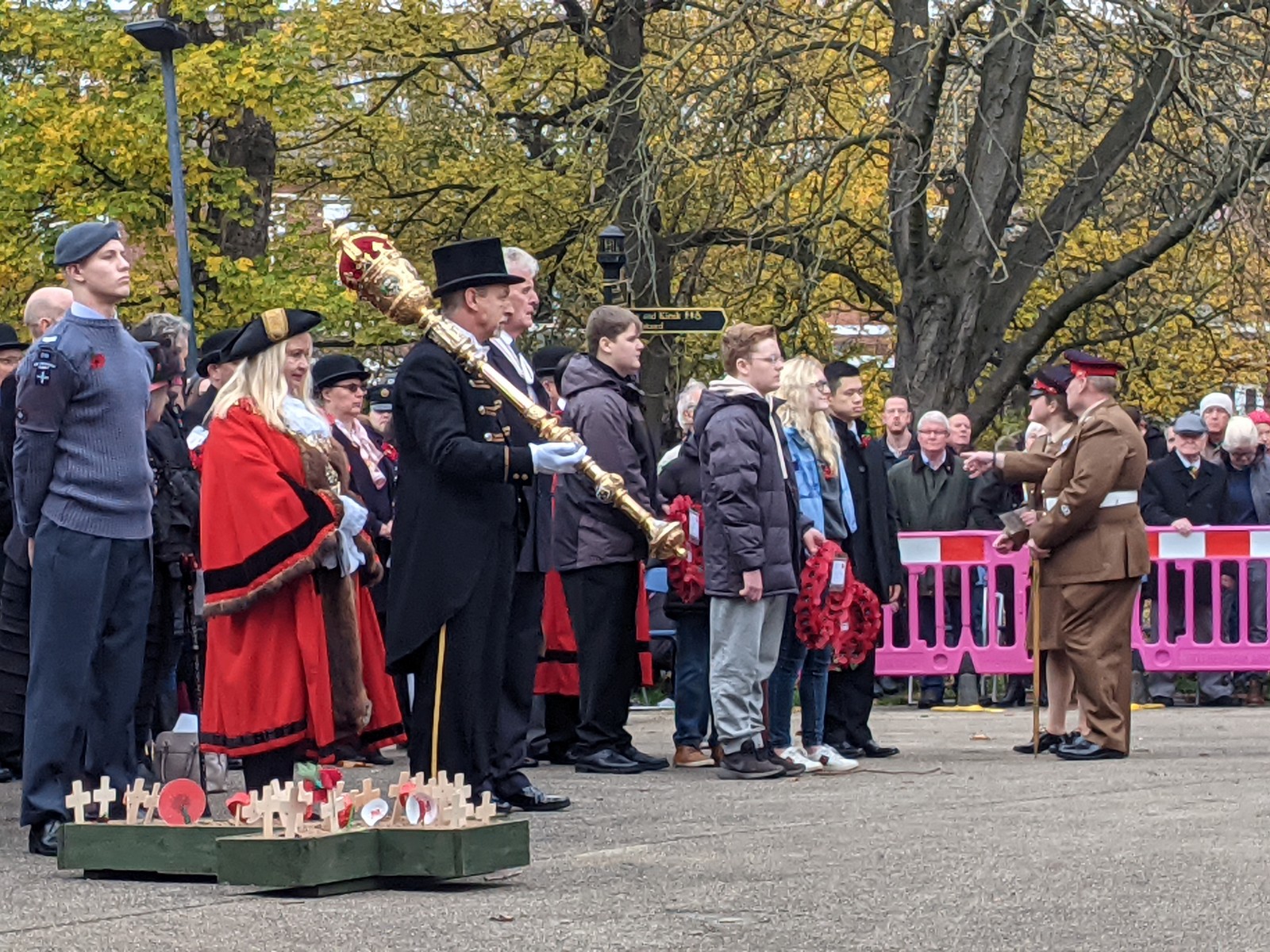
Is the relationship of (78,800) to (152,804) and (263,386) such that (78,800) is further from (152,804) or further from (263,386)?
(263,386)

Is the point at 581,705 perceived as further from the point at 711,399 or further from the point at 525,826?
the point at 525,826

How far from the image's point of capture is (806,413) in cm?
1152

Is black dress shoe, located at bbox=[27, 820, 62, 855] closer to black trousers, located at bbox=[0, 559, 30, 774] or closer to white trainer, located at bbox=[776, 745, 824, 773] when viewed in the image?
black trousers, located at bbox=[0, 559, 30, 774]

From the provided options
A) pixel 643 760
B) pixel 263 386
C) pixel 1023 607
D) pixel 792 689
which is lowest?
pixel 643 760

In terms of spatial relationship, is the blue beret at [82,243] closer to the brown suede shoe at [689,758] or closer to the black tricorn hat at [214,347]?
the black tricorn hat at [214,347]

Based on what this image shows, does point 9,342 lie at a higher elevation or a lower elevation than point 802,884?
higher

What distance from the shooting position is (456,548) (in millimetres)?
8258

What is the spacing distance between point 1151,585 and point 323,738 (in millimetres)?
9611

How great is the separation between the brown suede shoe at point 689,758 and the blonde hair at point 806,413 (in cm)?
146

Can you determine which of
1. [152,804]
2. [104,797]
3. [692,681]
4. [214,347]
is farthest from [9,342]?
[152,804]

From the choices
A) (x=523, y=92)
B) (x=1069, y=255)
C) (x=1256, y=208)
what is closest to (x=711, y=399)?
(x=1256, y=208)

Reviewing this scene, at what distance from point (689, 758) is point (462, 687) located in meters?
3.58

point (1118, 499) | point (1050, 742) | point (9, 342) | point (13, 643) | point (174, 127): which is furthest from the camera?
point (174, 127)

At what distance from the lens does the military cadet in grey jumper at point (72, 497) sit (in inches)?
312
